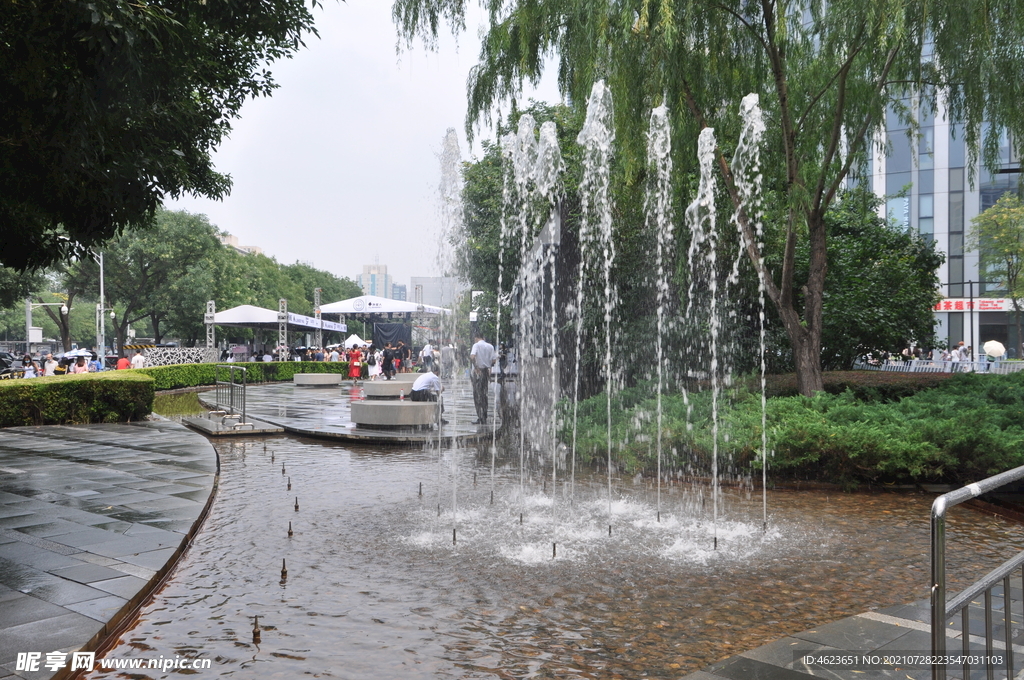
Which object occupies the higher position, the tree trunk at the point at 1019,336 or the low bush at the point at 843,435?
the tree trunk at the point at 1019,336

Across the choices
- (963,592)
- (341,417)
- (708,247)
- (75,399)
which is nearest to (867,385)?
(708,247)

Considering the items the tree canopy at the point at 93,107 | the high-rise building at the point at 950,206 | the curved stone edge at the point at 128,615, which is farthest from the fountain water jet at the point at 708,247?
the high-rise building at the point at 950,206

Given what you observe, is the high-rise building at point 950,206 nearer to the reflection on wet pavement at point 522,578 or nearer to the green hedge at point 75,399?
the green hedge at point 75,399

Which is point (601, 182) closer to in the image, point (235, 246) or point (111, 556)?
point (111, 556)

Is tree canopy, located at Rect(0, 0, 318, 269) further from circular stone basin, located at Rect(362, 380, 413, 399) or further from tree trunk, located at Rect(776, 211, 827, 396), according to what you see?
circular stone basin, located at Rect(362, 380, 413, 399)

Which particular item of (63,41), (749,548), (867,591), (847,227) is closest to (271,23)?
(63,41)

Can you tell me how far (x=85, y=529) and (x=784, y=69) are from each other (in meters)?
11.4

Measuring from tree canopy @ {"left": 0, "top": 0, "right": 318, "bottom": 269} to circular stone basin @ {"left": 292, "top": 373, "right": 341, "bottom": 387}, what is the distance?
19.8 m

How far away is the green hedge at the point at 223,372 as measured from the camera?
26.1 meters

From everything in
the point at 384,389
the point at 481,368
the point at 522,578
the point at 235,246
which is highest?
the point at 235,246

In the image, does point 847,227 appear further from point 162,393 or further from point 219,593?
point 162,393

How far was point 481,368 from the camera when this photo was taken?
567 inches

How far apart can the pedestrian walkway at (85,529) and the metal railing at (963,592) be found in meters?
3.99

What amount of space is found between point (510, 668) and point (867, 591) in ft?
9.14
